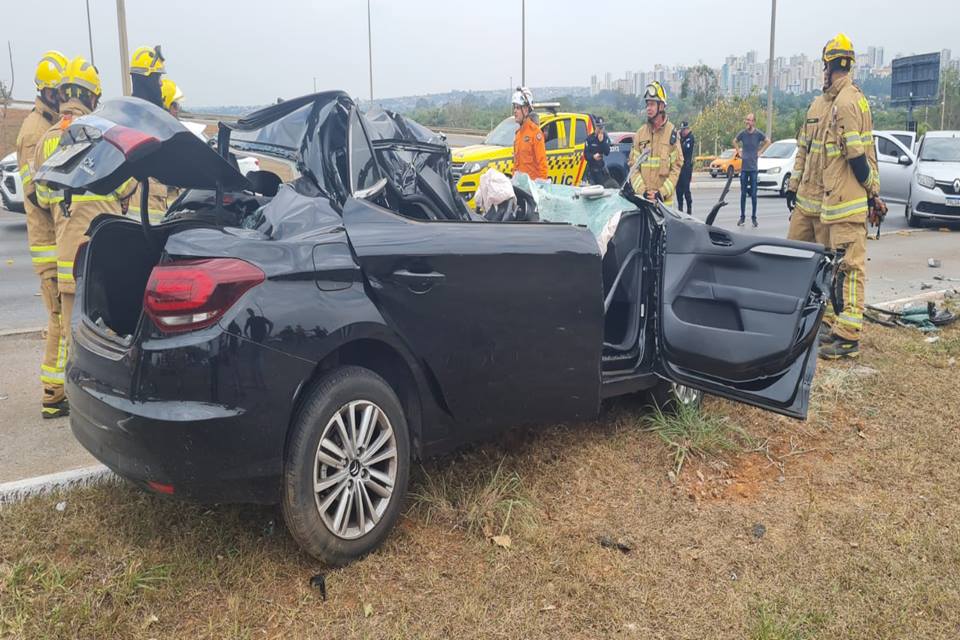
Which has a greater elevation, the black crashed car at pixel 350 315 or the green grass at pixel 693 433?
the black crashed car at pixel 350 315

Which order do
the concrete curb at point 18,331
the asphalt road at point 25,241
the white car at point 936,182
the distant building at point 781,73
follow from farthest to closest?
1. the distant building at point 781,73
2. the white car at point 936,182
3. the asphalt road at point 25,241
4. the concrete curb at point 18,331

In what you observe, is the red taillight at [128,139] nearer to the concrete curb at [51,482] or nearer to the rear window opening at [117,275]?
the rear window opening at [117,275]

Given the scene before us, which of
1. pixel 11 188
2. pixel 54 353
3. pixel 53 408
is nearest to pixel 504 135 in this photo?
pixel 11 188

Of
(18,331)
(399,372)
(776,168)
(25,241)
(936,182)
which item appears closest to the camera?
(399,372)

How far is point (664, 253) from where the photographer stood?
160 inches

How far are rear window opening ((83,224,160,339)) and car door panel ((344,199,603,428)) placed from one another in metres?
1.01

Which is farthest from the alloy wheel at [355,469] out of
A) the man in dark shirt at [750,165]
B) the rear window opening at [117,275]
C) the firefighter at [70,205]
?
the man in dark shirt at [750,165]

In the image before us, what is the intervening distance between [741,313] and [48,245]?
13.0 feet

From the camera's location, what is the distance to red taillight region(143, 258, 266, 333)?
2643mm

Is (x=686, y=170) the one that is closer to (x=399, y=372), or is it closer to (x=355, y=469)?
(x=399, y=372)

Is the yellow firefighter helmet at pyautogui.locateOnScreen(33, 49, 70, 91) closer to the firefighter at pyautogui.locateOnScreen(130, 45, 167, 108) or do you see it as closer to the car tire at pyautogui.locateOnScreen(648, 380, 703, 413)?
the firefighter at pyautogui.locateOnScreen(130, 45, 167, 108)

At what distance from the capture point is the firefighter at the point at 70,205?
4.52m

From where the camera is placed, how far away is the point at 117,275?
3.43 metres

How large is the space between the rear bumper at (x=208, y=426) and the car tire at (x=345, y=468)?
3.3 inches
